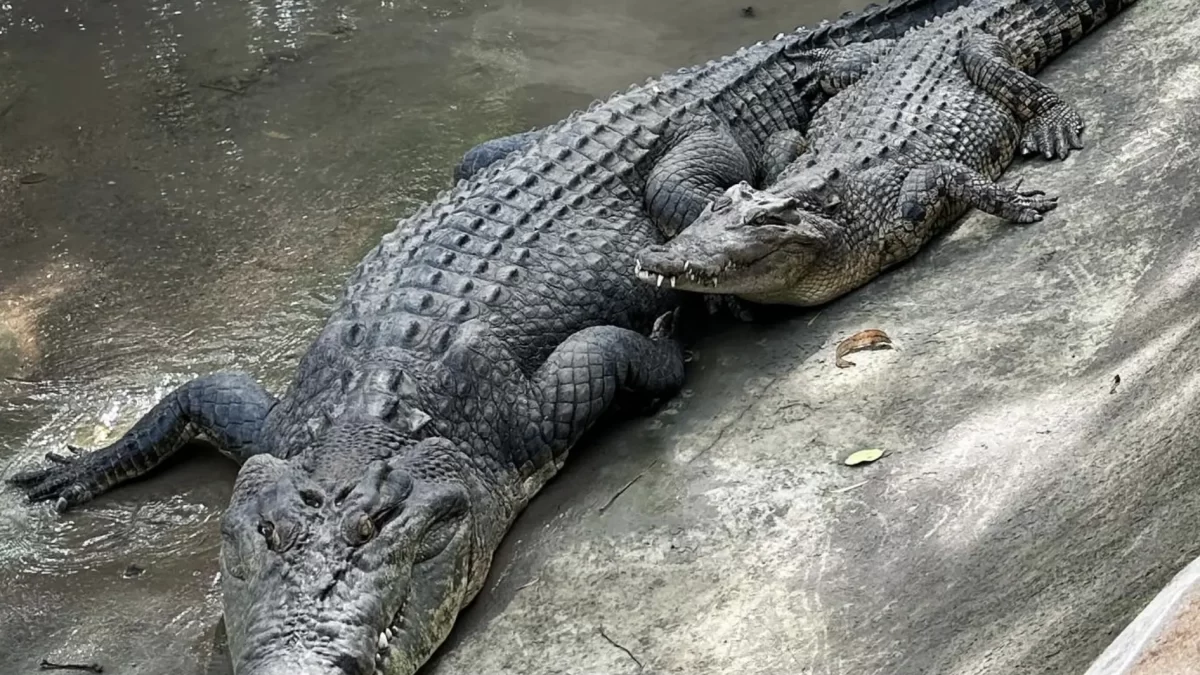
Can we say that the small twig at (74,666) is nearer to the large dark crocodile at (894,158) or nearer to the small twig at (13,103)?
the large dark crocodile at (894,158)

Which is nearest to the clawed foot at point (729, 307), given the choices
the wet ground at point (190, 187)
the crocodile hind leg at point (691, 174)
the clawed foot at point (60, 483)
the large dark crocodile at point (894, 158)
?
the large dark crocodile at point (894, 158)

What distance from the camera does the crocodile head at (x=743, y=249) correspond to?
14.1 ft

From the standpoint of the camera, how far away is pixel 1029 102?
17.5 feet

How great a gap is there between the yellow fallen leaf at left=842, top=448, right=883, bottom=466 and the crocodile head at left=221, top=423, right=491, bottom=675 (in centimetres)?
123

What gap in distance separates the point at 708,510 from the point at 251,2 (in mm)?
6775

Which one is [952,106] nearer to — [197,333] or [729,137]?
[729,137]

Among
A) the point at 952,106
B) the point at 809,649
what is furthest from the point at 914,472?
the point at 952,106

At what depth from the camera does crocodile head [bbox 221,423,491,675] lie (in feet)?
9.91

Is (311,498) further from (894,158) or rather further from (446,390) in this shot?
(894,158)

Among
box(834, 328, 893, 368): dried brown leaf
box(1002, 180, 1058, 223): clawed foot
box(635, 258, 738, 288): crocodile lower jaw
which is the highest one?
box(1002, 180, 1058, 223): clawed foot

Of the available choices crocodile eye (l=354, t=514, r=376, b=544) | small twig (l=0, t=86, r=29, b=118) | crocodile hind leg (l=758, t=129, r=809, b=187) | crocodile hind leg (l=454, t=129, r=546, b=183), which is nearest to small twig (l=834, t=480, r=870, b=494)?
crocodile eye (l=354, t=514, r=376, b=544)

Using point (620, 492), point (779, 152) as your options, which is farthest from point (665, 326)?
point (779, 152)

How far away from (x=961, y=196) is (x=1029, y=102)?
929 millimetres

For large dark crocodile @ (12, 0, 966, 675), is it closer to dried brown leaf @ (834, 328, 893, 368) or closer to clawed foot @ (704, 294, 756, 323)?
clawed foot @ (704, 294, 756, 323)
